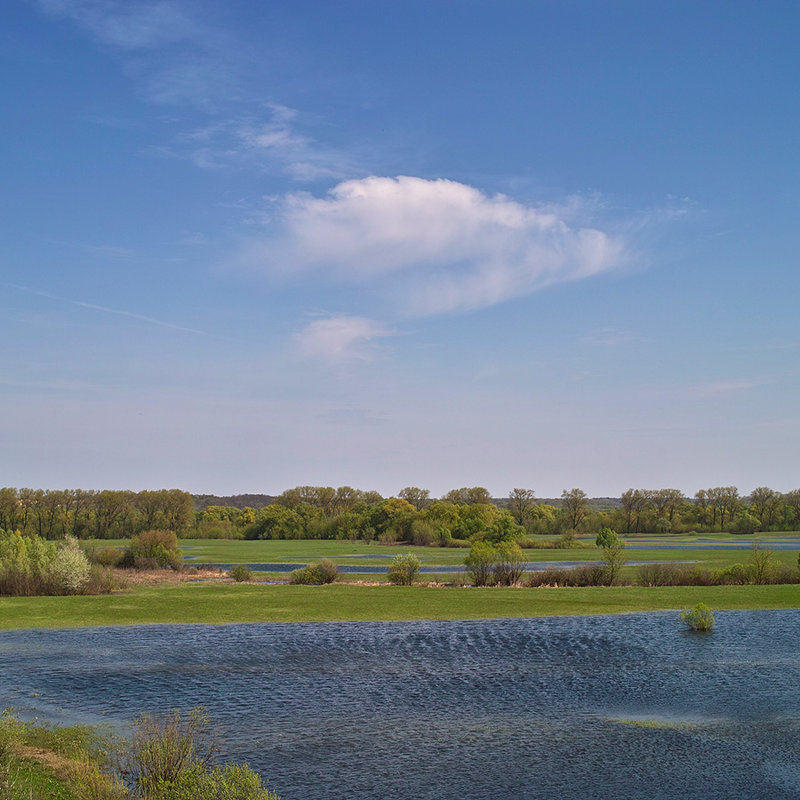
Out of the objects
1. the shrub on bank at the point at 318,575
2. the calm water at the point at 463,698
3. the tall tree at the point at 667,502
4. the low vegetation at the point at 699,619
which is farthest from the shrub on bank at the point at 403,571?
the tall tree at the point at 667,502

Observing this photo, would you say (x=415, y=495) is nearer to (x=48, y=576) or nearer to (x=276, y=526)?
(x=276, y=526)

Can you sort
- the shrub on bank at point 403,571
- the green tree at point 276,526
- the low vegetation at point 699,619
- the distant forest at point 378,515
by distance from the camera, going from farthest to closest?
the green tree at point 276,526 → the distant forest at point 378,515 → the shrub on bank at point 403,571 → the low vegetation at point 699,619

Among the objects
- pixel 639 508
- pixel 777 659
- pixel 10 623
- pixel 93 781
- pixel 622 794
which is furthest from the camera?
pixel 639 508

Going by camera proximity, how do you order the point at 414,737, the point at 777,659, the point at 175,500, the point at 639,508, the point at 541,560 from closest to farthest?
the point at 414,737
the point at 777,659
the point at 541,560
the point at 175,500
the point at 639,508

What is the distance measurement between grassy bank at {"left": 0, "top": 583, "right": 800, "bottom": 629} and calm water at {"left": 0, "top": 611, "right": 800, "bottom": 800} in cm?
220

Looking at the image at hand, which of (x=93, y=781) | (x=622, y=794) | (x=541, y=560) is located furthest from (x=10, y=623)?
(x=541, y=560)

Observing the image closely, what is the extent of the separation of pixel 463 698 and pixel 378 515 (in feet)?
343

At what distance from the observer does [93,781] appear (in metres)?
9.84

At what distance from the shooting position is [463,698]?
19281mm

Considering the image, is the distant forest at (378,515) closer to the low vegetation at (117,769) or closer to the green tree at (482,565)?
the green tree at (482,565)

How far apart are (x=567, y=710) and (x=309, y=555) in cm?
6984

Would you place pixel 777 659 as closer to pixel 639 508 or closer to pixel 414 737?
pixel 414 737

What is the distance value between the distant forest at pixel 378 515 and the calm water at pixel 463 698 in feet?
240

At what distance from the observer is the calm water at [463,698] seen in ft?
44.7
